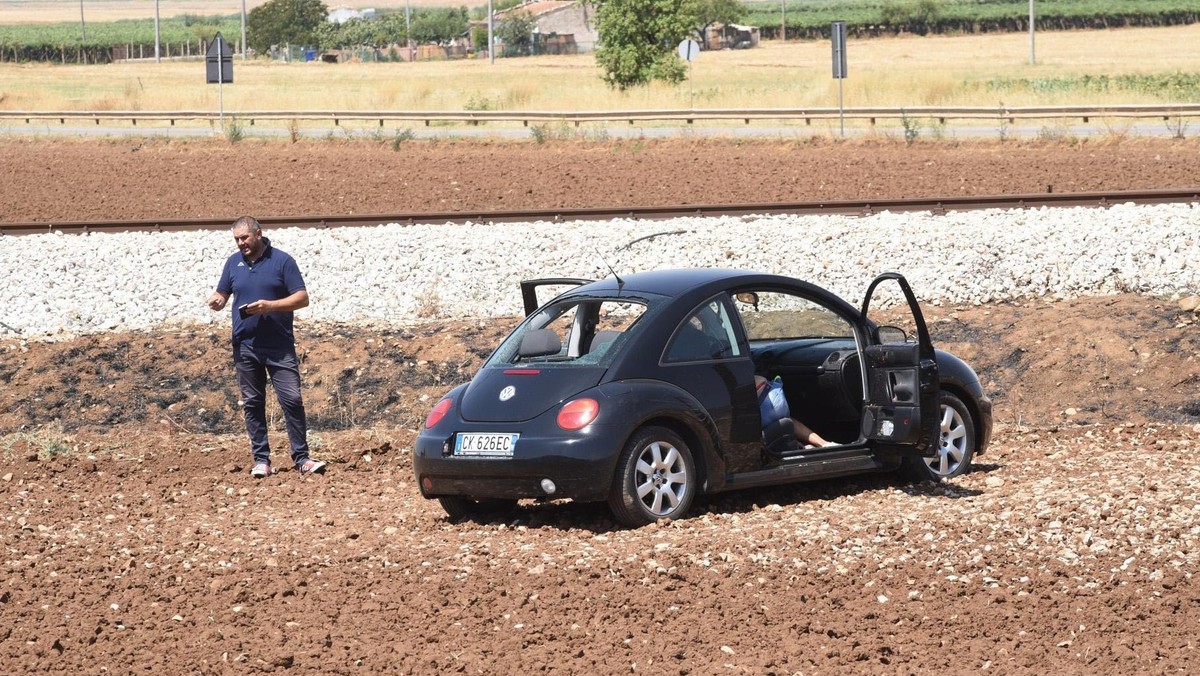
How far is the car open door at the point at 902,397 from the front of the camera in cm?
938

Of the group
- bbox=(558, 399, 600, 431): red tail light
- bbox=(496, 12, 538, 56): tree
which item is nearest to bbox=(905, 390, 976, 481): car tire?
bbox=(558, 399, 600, 431): red tail light

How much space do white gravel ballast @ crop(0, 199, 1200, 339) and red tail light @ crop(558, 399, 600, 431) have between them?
7.40 metres

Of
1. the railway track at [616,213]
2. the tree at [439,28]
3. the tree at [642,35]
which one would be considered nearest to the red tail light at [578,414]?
the railway track at [616,213]

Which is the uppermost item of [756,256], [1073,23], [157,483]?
[1073,23]

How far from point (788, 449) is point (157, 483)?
182 inches

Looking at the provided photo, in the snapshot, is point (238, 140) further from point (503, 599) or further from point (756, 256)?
point (503, 599)

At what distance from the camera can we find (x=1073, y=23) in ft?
363

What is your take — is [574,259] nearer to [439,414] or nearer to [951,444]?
[951,444]

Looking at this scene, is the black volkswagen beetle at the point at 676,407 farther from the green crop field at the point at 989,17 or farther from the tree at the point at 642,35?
the green crop field at the point at 989,17

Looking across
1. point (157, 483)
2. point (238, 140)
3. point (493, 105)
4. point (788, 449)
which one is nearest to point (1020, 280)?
point (788, 449)

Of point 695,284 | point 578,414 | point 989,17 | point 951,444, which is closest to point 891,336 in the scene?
point 951,444

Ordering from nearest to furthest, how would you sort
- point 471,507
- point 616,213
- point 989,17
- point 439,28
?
point 471,507, point 616,213, point 989,17, point 439,28

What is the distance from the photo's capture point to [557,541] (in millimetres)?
8641

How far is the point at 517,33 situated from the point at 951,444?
11097 centimetres
